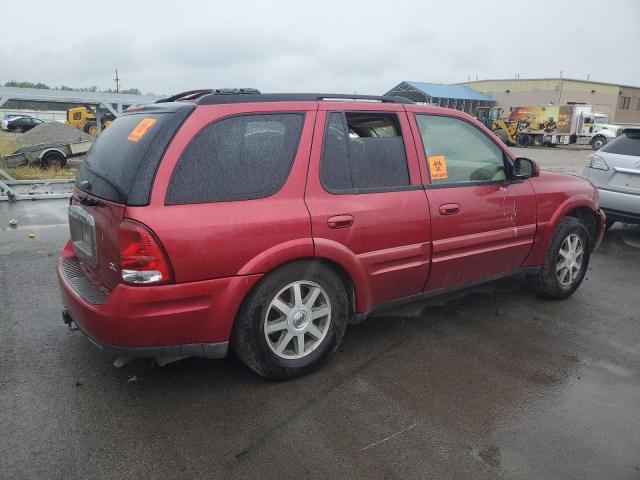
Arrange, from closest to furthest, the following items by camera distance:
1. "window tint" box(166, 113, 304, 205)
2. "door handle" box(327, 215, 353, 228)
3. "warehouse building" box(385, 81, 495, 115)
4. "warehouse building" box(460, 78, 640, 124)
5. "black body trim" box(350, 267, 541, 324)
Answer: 1. "window tint" box(166, 113, 304, 205)
2. "door handle" box(327, 215, 353, 228)
3. "black body trim" box(350, 267, 541, 324)
4. "warehouse building" box(385, 81, 495, 115)
5. "warehouse building" box(460, 78, 640, 124)

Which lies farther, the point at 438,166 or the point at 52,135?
the point at 52,135

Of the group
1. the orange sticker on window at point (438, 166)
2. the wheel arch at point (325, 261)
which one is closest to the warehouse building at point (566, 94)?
the orange sticker on window at point (438, 166)

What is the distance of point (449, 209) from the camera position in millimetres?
3707

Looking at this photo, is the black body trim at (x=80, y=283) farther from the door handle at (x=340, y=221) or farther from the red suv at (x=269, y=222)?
the door handle at (x=340, y=221)

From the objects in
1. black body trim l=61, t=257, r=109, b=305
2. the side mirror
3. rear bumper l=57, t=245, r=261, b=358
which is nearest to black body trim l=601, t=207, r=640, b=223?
the side mirror

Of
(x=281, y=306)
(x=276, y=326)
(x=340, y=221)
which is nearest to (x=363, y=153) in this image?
(x=340, y=221)

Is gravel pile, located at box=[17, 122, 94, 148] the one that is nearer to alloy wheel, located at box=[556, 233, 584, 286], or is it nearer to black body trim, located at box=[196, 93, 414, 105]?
black body trim, located at box=[196, 93, 414, 105]

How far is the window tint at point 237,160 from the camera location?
2.73 m

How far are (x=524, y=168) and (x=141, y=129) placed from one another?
3060 mm

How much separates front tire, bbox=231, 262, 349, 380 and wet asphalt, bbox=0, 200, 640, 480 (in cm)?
15

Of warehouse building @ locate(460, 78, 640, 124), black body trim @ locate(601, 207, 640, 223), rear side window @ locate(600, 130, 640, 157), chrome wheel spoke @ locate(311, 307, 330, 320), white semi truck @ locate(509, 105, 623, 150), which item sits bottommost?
chrome wheel spoke @ locate(311, 307, 330, 320)

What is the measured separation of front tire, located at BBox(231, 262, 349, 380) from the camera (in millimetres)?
2959

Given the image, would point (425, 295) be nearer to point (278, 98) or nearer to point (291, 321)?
point (291, 321)

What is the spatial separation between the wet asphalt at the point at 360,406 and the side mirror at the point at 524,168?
1232 mm
